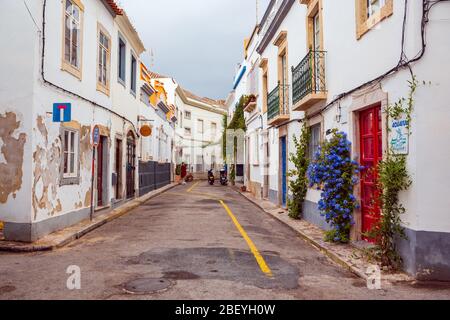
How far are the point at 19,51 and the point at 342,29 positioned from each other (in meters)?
6.49

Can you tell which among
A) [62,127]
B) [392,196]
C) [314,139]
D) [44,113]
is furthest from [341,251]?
[62,127]

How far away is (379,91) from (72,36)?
7.51 metres

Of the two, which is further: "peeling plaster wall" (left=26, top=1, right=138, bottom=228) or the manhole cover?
"peeling plaster wall" (left=26, top=1, right=138, bottom=228)

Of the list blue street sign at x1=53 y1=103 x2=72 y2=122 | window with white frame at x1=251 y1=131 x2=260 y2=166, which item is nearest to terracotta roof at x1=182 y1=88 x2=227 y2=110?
window with white frame at x1=251 y1=131 x2=260 y2=166

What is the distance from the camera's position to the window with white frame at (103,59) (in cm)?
1264

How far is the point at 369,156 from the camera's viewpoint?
7637 millimetres

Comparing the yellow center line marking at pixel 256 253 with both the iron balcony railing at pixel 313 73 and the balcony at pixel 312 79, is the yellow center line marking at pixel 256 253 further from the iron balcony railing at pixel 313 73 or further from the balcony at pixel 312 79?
the iron balcony railing at pixel 313 73

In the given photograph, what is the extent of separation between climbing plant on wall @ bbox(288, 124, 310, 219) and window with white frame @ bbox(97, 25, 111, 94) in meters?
6.15

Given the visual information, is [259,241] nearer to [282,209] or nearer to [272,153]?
[282,209]

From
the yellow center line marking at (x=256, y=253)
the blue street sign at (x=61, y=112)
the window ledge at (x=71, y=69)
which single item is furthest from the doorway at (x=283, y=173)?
the blue street sign at (x=61, y=112)

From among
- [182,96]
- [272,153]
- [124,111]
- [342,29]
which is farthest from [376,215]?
[182,96]

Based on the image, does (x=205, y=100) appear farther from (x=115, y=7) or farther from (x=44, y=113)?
(x=44, y=113)

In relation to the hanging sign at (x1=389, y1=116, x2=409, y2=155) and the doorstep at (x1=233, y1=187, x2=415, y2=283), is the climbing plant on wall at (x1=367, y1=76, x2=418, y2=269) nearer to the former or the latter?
the hanging sign at (x1=389, y1=116, x2=409, y2=155)

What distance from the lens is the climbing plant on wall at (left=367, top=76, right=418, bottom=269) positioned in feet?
19.4
